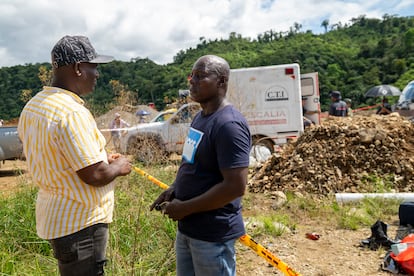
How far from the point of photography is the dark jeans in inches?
72.6

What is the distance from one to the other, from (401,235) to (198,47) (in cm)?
5913

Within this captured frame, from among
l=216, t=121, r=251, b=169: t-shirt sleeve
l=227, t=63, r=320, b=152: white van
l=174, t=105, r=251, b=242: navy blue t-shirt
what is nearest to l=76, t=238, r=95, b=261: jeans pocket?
l=174, t=105, r=251, b=242: navy blue t-shirt

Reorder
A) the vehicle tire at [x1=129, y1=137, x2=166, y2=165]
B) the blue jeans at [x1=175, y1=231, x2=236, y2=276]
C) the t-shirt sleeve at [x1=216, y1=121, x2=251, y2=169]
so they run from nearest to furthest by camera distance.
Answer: the t-shirt sleeve at [x1=216, y1=121, x2=251, y2=169]
the blue jeans at [x1=175, y1=231, x2=236, y2=276]
the vehicle tire at [x1=129, y1=137, x2=166, y2=165]

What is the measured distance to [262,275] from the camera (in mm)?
3438

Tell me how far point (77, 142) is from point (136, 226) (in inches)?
39.1

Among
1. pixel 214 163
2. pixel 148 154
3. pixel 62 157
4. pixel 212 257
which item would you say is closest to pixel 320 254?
pixel 212 257

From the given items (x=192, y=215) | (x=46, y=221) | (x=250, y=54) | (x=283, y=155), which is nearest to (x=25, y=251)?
(x=46, y=221)

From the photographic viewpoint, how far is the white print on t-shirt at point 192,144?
73.6 inches

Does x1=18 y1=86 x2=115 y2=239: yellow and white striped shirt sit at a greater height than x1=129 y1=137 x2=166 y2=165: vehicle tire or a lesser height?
greater

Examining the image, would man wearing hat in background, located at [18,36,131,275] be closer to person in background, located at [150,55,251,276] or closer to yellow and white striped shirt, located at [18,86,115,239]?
yellow and white striped shirt, located at [18,86,115,239]

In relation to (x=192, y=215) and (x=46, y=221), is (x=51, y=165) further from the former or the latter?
(x=192, y=215)

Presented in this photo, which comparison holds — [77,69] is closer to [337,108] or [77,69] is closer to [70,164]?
[70,164]

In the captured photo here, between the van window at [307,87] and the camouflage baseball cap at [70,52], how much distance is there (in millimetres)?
9537

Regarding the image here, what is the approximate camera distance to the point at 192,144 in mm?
1921
